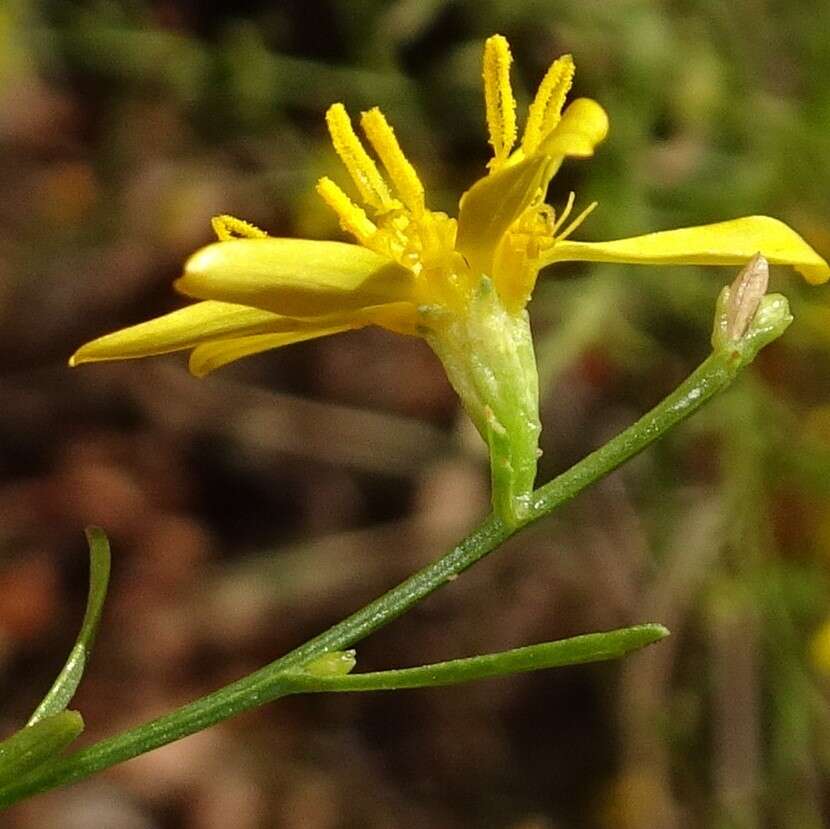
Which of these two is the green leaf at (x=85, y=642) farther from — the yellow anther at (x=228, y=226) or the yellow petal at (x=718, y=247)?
the yellow petal at (x=718, y=247)

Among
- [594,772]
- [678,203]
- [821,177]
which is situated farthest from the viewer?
[594,772]

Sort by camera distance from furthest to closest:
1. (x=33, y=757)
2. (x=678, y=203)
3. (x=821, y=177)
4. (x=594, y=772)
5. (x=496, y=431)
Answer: (x=594, y=772), (x=678, y=203), (x=821, y=177), (x=496, y=431), (x=33, y=757)

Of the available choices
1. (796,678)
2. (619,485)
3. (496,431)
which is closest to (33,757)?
(496,431)

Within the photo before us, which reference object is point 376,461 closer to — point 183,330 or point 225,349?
point 225,349

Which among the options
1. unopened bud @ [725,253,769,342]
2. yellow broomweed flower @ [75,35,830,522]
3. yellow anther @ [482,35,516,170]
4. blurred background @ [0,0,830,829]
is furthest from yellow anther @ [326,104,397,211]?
blurred background @ [0,0,830,829]

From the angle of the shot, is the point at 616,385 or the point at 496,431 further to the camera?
the point at 616,385

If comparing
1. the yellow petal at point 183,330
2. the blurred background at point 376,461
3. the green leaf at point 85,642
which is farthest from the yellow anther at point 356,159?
the blurred background at point 376,461

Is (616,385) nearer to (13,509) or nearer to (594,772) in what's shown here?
(594,772)
